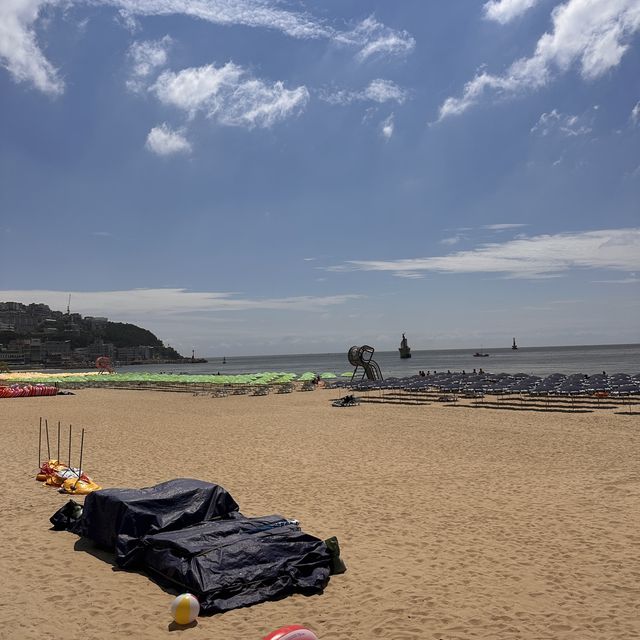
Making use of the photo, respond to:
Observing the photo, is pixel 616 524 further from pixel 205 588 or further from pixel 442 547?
pixel 205 588

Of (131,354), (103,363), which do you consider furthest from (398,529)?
(131,354)

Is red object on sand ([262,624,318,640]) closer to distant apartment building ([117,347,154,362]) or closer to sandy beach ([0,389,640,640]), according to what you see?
sandy beach ([0,389,640,640])

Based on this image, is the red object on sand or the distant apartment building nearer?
the red object on sand

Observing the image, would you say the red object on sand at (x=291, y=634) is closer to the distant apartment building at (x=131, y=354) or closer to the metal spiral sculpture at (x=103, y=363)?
the metal spiral sculpture at (x=103, y=363)

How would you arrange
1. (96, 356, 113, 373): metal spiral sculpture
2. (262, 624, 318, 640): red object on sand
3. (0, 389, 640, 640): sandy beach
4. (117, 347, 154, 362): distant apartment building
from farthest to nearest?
(117, 347, 154, 362): distant apartment building < (96, 356, 113, 373): metal spiral sculpture < (0, 389, 640, 640): sandy beach < (262, 624, 318, 640): red object on sand

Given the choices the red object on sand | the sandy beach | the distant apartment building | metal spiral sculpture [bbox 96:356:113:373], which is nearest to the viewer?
the red object on sand

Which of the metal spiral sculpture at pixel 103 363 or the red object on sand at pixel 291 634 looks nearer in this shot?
the red object on sand at pixel 291 634

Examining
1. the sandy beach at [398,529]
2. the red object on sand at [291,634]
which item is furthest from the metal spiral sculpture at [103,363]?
the red object on sand at [291,634]

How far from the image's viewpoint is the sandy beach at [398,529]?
525 cm

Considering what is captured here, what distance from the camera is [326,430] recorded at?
18062 mm

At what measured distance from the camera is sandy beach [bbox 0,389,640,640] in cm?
525

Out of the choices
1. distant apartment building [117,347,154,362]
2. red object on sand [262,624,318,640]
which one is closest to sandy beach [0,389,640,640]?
red object on sand [262,624,318,640]

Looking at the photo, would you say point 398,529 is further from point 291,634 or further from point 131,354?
point 131,354

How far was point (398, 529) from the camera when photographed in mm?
7863
